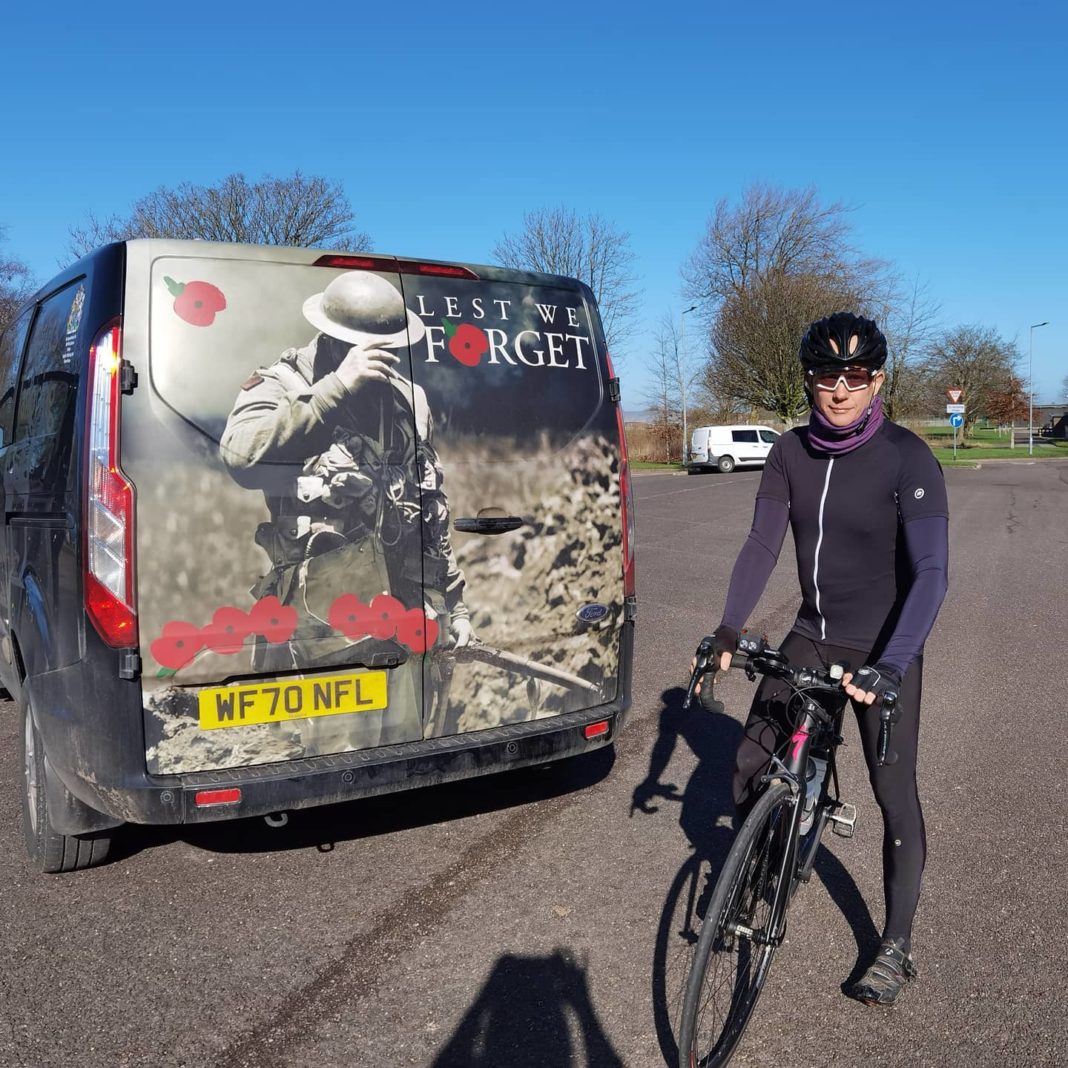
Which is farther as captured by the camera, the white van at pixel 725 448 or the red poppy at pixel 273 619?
the white van at pixel 725 448

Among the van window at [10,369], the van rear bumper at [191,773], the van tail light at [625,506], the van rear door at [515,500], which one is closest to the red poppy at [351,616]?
the van rear door at [515,500]

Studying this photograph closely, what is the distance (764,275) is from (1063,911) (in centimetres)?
5282

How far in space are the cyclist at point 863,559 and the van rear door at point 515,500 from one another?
3.08ft

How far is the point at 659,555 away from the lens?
13508mm

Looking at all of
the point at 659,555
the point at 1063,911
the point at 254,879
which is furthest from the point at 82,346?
the point at 659,555

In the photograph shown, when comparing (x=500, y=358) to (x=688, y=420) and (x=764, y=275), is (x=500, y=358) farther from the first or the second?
(x=764, y=275)

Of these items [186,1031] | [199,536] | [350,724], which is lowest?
[186,1031]

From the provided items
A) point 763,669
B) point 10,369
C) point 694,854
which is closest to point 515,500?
point 763,669

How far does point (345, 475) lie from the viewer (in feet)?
11.3

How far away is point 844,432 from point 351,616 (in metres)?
1.68

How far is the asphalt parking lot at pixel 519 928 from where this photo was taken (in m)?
2.87

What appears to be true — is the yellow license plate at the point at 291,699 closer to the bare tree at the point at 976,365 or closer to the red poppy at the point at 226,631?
the red poppy at the point at 226,631

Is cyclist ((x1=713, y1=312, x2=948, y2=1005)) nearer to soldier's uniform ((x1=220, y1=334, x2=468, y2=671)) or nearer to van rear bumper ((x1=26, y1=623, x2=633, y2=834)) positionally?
van rear bumper ((x1=26, y1=623, x2=633, y2=834))

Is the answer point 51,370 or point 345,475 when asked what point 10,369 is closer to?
point 51,370
